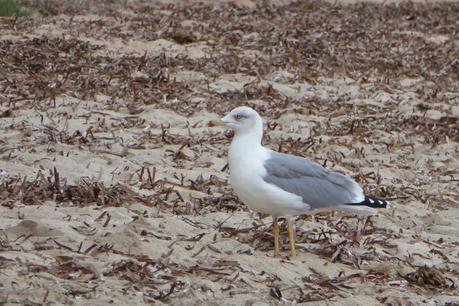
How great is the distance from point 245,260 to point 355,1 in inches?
456

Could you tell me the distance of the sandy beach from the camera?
4.89 metres

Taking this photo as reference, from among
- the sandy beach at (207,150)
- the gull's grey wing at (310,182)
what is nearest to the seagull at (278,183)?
the gull's grey wing at (310,182)

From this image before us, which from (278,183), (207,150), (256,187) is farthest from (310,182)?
(207,150)

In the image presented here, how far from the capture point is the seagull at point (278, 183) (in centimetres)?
529

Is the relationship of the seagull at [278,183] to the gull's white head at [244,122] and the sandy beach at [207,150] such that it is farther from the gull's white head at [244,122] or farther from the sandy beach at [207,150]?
the sandy beach at [207,150]

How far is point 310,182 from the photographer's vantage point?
5.47m

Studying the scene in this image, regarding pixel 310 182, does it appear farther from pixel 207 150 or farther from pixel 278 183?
pixel 207 150

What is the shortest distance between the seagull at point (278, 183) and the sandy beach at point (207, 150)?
0.81 ft

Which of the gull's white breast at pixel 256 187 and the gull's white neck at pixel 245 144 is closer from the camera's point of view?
the gull's white breast at pixel 256 187

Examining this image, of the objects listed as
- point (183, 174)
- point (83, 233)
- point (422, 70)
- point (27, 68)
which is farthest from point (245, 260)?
point (422, 70)

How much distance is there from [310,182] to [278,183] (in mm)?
223

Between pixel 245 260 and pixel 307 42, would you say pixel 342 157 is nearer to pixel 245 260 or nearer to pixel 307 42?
pixel 245 260

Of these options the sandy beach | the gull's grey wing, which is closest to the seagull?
the gull's grey wing

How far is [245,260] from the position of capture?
205 inches
